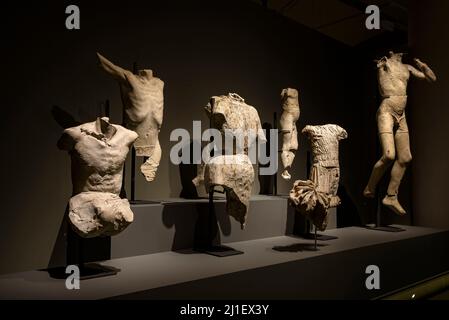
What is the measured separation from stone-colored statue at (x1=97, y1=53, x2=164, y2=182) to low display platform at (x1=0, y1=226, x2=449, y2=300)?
2.68 feet

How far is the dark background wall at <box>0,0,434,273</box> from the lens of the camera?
3326mm

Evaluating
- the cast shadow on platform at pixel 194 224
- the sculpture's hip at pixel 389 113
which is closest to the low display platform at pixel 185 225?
the cast shadow on platform at pixel 194 224

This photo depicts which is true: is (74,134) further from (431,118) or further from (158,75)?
(431,118)

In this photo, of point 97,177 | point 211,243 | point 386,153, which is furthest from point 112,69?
point 386,153

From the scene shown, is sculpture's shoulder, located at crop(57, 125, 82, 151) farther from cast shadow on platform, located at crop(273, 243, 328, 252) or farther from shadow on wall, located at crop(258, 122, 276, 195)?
shadow on wall, located at crop(258, 122, 276, 195)

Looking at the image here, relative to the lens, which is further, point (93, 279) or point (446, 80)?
point (446, 80)

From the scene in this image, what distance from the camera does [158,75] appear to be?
13.9 ft

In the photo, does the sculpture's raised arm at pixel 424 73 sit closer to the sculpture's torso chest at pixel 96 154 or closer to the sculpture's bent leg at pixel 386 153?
the sculpture's bent leg at pixel 386 153

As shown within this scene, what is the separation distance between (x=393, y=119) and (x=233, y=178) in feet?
7.81
